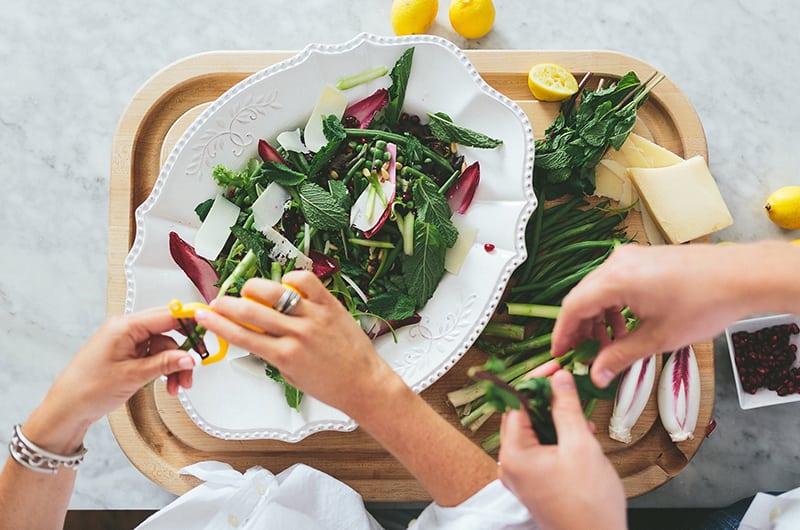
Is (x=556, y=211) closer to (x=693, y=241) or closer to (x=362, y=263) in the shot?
(x=693, y=241)

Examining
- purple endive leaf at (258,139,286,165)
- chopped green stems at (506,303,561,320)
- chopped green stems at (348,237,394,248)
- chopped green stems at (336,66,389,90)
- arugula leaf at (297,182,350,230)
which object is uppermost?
chopped green stems at (336,66,389,90)

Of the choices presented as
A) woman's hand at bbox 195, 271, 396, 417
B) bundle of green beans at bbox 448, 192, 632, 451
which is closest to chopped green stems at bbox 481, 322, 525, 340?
bundle of green beans at bbox 448, 192, 632, 451

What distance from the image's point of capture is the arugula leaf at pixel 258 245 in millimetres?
1537

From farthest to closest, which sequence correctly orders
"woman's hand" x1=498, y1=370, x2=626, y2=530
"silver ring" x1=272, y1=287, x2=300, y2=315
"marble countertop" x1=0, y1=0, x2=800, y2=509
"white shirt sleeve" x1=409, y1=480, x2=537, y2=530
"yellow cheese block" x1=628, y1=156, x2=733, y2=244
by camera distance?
"marble countertop" x1=0, y1=0, x2=800, y2=509 < "yellow cheese block" x1=628, y1=156, x2=733, y2=244 < "white shirt sleeve" x1=409, y1=480, x2=537, y2=530 < "silver ring" x1=272, y1=287, x2=300, y2=315 < "woman's hand" x1=498, y1=370, x2=626, y2=530

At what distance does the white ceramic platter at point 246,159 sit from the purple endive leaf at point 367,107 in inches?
1.6

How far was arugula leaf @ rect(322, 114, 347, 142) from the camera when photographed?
158 centimetres

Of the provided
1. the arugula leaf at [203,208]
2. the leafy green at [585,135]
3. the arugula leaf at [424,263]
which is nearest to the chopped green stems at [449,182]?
the arugula leaf at [424,263]

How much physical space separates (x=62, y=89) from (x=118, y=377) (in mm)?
1172

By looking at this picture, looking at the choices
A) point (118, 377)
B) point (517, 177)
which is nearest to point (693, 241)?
point (517, 177)

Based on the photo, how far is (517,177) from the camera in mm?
1570

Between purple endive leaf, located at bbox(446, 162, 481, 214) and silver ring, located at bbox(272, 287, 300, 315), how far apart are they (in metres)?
0.63

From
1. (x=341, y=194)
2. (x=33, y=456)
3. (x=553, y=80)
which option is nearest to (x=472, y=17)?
(x=553, y=80)

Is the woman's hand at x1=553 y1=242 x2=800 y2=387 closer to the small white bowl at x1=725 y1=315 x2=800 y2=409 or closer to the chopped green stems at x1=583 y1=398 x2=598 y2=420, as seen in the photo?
the chopped green stems at x1=583 y1=398 x2=598 y2=420

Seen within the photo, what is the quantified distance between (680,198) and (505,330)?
21.2 inches
